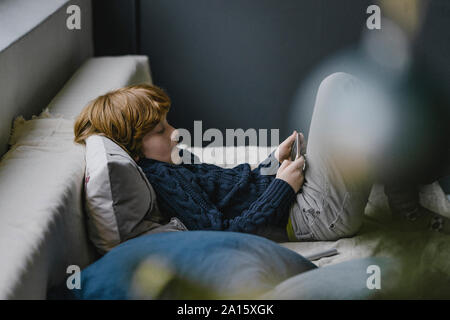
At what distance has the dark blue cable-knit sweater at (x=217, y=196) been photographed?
1165 millimetres

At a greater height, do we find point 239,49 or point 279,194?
point 239,49

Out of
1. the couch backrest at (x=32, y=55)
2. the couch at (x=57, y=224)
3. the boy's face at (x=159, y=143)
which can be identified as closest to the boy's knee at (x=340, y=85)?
the couch at (x=57, y=224)

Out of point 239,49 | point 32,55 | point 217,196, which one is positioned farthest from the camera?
point 239,49

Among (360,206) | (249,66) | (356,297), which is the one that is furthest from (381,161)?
(249,66)

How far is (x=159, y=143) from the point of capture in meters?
1.32

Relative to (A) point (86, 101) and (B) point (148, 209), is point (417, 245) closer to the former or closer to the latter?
(B) point (148, 209)

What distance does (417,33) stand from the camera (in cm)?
234

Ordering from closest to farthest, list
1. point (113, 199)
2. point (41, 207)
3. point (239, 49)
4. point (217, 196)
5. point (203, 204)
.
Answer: point (41, 207)
point (113, 199)
point (203, 204)
point (217, 196)
point (239, 49)

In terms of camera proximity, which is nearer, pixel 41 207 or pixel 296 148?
pixel 41 207

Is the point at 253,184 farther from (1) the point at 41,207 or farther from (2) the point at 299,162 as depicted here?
(1) the point at 41,207

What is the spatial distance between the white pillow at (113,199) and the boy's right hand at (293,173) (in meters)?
0.34

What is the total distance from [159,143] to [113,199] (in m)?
0.32

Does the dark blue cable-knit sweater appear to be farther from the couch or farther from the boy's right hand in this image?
the couch

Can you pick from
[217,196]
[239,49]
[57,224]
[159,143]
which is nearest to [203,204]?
[217,196]
